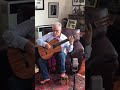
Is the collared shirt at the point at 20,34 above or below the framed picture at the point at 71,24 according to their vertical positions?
below

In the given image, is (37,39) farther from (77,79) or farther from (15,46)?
(77,79)

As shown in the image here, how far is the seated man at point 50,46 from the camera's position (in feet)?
3.71

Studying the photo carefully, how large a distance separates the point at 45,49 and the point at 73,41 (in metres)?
0.15

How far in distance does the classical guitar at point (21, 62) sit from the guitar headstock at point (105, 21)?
15.7 inches

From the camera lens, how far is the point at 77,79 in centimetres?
118

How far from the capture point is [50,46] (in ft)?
3.71

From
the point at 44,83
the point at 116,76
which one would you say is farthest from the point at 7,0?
the point at 116,76

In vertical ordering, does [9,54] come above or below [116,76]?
above

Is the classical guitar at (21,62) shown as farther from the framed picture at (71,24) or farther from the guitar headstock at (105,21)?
the guitar headstock at (105,21)

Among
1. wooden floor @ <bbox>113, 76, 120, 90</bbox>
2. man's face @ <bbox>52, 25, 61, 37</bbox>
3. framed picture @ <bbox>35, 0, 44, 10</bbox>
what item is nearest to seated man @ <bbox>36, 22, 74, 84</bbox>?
man's face @ <bbox>52, 25, 61, 37</bbox>

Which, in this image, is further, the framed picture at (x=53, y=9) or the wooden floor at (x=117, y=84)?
the wooden floor at (x=117, y=84)

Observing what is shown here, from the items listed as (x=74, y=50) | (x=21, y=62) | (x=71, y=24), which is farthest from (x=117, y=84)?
(x=21, y=62)

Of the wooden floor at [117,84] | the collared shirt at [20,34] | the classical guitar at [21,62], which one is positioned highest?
the collared shirt at [20,34]

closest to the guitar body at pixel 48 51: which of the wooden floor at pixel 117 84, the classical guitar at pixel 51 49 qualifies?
the classical guitar at pixel 51 49
